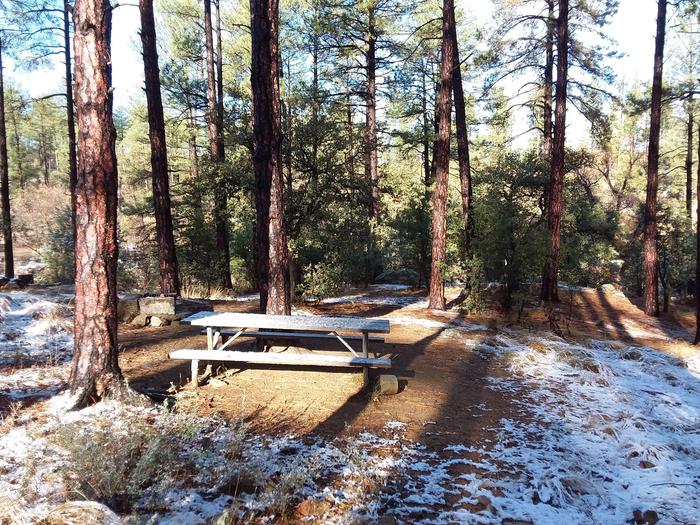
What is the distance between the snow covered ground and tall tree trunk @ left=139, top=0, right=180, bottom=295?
5.16 metres

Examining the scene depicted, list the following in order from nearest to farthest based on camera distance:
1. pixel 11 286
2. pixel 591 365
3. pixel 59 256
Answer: pixel 591 365 → pixel 11 286 → pixel 59 256

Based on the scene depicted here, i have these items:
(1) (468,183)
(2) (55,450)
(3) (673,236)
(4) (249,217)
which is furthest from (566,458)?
(3) (673,236)

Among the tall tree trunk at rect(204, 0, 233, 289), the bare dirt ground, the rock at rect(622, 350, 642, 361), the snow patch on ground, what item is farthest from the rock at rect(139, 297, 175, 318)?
the rock at rect(622, 350, 642, 361)

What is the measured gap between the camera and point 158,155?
1098cm

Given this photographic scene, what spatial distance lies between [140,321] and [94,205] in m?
4.29

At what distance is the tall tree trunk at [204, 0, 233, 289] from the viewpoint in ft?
42.3

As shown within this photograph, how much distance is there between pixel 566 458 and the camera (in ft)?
12.9

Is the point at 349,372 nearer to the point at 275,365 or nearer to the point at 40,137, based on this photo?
the point at 275,365

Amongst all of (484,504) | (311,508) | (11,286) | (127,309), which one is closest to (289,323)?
(311,508)

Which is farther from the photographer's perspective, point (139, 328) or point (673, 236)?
point (673, 236)

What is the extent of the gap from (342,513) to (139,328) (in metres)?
6.25

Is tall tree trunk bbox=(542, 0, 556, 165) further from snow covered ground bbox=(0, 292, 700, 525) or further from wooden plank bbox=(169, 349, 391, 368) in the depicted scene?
wooden plank bbox=(169, 349, 391, 368)

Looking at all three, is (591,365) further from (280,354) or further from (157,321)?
(157,321)


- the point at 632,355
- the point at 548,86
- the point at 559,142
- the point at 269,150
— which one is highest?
the point at 548,86
